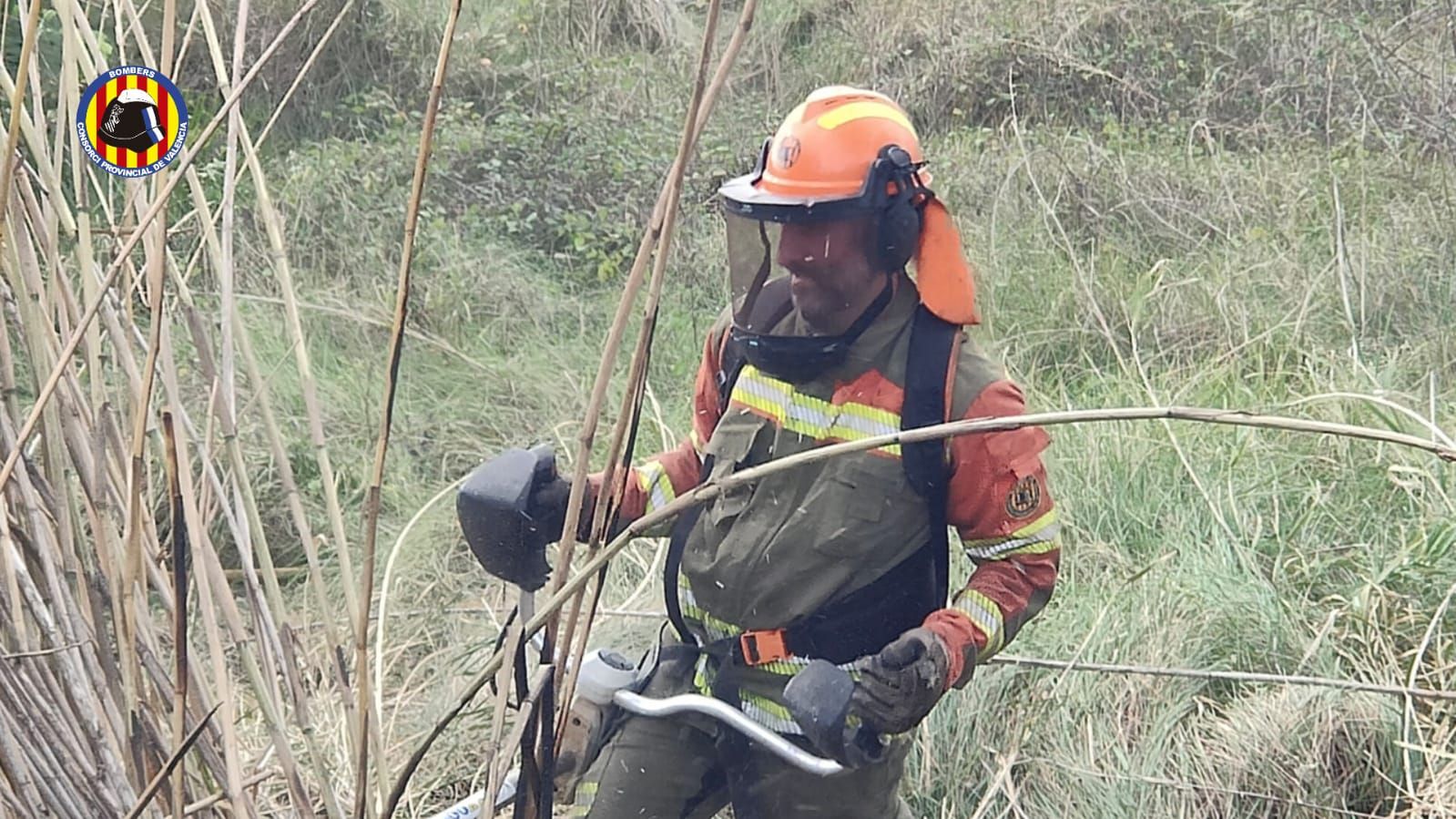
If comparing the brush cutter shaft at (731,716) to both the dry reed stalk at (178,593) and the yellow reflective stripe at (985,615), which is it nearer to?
the yellow reflective stripe at (985,615)

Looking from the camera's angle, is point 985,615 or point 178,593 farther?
point 985,615

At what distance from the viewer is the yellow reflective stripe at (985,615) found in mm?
2129

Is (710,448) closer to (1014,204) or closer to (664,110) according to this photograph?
(1014,204)

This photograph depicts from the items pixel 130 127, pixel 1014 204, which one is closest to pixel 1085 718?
pixel 130 127

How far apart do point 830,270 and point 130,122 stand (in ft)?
3.72

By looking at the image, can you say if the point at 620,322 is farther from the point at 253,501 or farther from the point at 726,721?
the point at 726,721

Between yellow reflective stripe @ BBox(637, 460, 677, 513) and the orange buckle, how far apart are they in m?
0.29

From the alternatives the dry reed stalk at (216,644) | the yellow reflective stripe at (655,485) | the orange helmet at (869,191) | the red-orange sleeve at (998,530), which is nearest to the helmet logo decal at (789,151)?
the orange helmet at (869,191)

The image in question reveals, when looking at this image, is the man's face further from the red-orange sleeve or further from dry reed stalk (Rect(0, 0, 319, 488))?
dry reed stalk (Rect(0, 0, 319, 488))

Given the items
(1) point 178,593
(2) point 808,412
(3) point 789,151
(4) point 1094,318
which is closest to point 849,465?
(2) point 808,412

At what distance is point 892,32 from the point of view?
7.64 m

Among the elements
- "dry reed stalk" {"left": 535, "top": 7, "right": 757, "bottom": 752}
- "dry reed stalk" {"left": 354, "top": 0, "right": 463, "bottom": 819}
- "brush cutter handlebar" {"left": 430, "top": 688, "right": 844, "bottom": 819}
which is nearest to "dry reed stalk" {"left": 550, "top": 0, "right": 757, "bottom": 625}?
"dry reed stalk" {"left": 535, "top": 7, "right": 757, "bottom": 752}

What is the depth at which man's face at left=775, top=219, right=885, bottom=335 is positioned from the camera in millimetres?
2139

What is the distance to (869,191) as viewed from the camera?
2.09 m
